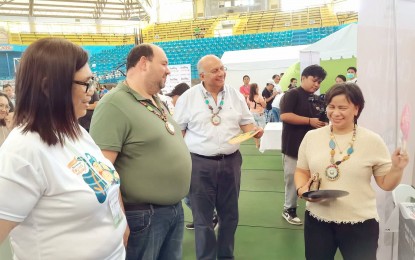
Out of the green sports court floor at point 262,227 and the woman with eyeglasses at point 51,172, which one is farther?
the green sports court floor at point 262,227

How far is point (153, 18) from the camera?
2517 cm

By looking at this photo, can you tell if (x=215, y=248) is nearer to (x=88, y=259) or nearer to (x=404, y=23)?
(x=88, y=259)

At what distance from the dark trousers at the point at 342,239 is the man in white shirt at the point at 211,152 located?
30.5 inches

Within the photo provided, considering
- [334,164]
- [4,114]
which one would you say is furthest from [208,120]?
[4,114]

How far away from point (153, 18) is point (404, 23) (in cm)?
2509

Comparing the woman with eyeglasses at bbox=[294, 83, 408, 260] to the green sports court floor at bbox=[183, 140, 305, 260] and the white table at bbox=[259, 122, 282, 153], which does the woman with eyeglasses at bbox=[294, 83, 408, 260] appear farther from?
the white table at bbox=[259, 122, 282, 153]

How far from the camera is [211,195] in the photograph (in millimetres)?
2389

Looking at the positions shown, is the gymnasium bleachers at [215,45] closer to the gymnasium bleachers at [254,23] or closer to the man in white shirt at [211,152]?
the gymnasium bleachers at [254,23]

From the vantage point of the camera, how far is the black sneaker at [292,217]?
3381 millimetres

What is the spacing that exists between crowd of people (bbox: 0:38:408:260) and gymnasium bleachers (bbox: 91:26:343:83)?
13.5m

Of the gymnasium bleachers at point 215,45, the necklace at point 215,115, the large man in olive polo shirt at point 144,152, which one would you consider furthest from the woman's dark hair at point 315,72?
the gymnasium bleachers at point 215,45

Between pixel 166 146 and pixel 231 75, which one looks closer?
pixel 166 146

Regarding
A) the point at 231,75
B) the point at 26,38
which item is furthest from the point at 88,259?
the point at 26,38

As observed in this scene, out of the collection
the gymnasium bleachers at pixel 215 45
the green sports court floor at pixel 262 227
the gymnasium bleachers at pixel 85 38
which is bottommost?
the green sports court floor at pixel 262 227
